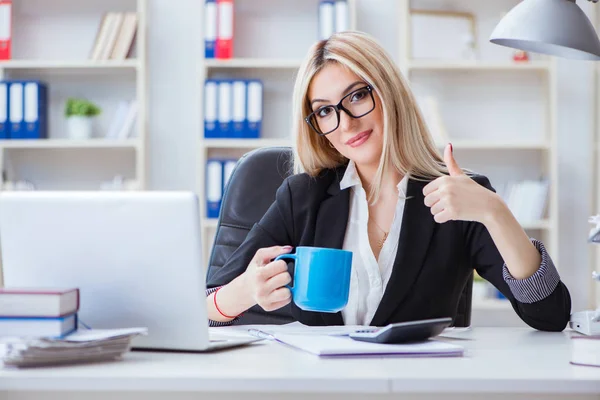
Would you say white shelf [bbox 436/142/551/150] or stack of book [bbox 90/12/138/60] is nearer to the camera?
white shelf [bbox 436/142/551/150]

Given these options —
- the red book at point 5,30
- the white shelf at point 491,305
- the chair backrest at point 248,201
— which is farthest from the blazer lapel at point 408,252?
the red book at point 5,30

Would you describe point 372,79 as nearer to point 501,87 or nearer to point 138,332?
point 138,332

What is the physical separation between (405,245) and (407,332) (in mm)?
514

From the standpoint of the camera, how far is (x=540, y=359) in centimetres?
107

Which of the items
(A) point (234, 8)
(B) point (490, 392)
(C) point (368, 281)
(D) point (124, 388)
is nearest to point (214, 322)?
(C) point (368, 281)

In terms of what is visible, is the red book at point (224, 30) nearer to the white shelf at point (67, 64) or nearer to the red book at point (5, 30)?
the white shelf at point (67, 64)

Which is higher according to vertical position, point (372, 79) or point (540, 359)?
point (372, 79)

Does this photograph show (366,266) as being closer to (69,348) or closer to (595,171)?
(69,348)

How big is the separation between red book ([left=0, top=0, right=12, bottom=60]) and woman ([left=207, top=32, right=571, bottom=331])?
242 cm

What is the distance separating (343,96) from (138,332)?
0.84 metres

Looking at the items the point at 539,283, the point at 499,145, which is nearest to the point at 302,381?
the point at 539,283

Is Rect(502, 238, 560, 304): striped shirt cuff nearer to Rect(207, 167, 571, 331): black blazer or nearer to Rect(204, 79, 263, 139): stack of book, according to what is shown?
Rect(207, 167, 571, 331): black blazer

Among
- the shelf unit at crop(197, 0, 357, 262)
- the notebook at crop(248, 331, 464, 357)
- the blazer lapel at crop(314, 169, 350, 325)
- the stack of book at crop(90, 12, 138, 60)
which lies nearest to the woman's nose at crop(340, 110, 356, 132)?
the blazer lapel at crop(314, 169, 350, 325)

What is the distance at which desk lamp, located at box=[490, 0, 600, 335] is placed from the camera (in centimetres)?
138
